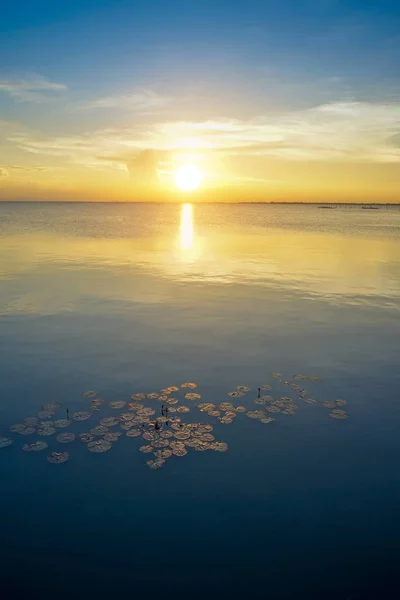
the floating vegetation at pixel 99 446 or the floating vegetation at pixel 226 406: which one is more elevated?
the floating vegetation at pixel 226 406

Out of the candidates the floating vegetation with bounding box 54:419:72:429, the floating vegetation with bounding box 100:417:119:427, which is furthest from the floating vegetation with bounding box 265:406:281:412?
the floating vegetation with bounding box 54:419:72:429

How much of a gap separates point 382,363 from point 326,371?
145 inches

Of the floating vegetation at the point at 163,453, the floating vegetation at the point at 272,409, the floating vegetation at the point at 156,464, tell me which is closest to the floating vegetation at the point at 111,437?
the floating vegetation at the point at 163,453

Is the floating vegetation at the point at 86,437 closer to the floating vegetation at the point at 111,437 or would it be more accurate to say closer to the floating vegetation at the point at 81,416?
the floating vegetation at the point at 111,437

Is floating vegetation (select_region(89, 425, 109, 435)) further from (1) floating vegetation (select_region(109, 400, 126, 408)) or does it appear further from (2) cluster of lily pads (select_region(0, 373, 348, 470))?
(1) floating vegetation (select_region(109, 400, 126, 408))

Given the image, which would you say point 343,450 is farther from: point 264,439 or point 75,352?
point 75,352

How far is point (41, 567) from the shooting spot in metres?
11.0

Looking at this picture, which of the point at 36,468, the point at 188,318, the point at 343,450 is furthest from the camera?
the point at 188,318

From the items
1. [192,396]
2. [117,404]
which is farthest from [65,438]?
[192,396]

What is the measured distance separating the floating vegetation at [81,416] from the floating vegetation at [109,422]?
691mm

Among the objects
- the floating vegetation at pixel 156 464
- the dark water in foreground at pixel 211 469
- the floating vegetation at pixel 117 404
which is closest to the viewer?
the dark water in foreground at pixel 211 469

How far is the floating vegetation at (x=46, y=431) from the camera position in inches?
638

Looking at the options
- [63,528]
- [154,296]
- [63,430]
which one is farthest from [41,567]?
[154,296]

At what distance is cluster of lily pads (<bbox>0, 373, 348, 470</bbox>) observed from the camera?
608 inches
